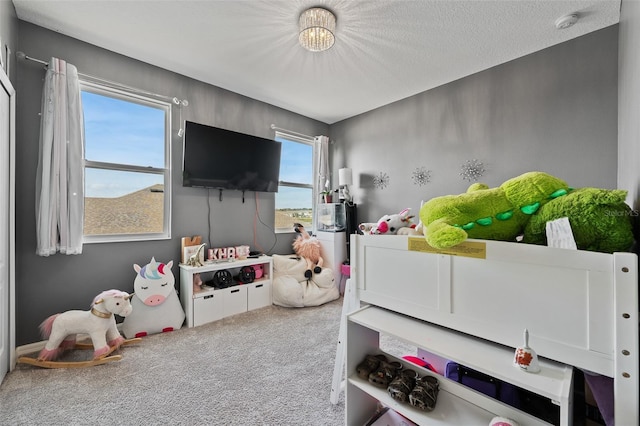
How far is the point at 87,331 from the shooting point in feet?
6.45

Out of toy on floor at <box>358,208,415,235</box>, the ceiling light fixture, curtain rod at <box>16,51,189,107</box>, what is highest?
the ceiling light fixture

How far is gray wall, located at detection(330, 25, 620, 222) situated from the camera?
213cm

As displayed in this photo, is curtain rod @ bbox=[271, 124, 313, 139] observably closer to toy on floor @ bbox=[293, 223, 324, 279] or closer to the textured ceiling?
the textured ceiling

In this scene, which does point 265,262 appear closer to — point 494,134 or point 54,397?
point 54,397

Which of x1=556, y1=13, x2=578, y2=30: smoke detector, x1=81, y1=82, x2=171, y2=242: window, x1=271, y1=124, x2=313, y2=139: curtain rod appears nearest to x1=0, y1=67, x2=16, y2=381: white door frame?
x1=81, y1=82, x2=171, y2=242: window

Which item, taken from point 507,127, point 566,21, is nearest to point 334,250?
point 507,127

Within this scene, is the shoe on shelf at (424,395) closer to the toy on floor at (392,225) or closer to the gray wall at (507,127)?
the toy on floor at (392,225)

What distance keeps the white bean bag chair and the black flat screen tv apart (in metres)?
1.00

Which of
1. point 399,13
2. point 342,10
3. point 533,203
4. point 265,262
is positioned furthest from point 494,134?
point 265,262

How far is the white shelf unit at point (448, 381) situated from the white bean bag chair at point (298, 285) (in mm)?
1783

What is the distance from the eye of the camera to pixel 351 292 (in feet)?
4.38

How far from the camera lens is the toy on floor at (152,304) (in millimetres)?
2318

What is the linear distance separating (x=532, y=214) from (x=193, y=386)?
2.03m

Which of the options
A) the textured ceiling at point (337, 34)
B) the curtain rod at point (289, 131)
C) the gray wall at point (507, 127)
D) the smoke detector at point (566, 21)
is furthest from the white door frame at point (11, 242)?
the smoke detector at point (566, 21)
